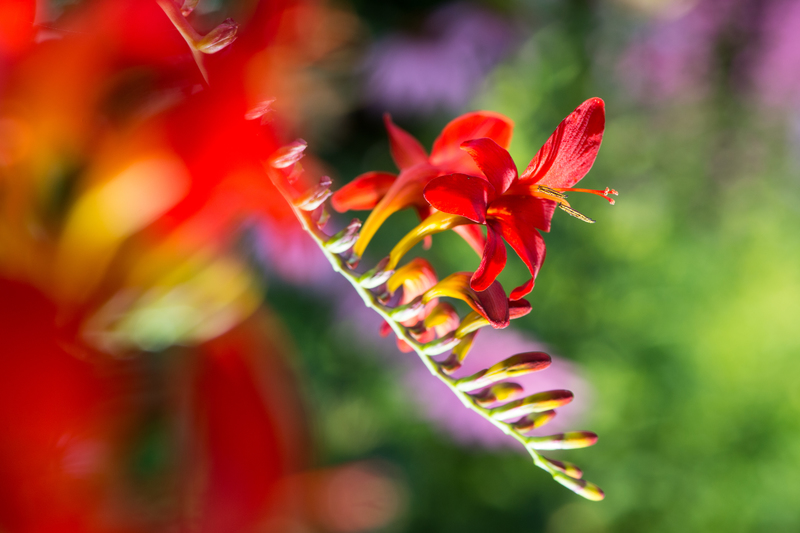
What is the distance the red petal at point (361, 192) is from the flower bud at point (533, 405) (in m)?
0.06

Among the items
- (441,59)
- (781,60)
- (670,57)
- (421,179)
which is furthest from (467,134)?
(781,60)

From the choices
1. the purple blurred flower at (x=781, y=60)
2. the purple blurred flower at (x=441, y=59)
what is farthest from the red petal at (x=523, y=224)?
the purple blurred flower at (x=781, y=60)

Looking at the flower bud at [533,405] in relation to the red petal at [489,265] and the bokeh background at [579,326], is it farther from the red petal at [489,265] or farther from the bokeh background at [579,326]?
the bokeh background at [579,326]

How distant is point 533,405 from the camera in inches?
5.3

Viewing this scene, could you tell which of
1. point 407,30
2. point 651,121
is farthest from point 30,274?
point 651,121

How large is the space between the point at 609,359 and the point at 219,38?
2.45ft

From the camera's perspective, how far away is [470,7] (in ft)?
2.60

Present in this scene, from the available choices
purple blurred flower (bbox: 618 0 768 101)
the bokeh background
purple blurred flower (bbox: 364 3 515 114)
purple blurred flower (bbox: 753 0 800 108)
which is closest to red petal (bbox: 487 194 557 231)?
the bokeh background

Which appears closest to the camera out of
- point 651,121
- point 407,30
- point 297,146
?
point 297,146

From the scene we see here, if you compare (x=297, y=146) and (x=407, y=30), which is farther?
(x=407, y=30)

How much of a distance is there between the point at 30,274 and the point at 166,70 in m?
0.06

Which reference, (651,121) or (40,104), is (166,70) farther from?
(651,121)

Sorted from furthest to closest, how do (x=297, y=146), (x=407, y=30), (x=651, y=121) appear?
(x=651, y=121) < (x=407, y=30) < (x=297, y=146)

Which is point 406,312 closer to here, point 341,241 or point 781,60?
point 341,241
